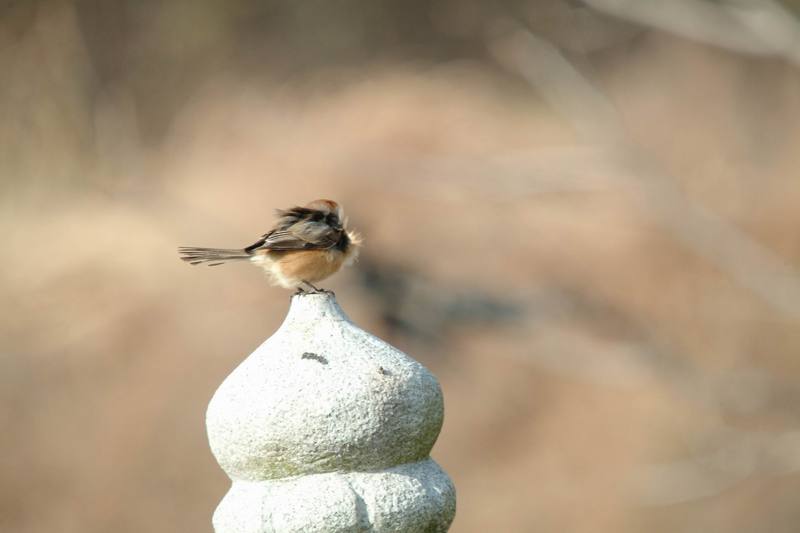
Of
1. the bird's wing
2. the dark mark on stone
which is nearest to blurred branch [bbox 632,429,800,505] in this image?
the bird's wing

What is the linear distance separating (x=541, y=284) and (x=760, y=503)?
2.33m

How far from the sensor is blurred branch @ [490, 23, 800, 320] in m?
8.68

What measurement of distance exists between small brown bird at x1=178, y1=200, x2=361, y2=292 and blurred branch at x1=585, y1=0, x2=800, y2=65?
3.55 meters

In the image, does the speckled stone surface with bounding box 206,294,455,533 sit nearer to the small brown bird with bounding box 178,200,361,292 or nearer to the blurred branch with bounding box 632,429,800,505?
the small brown bird with bounding box 178,200,361,292

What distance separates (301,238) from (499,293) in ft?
18.9

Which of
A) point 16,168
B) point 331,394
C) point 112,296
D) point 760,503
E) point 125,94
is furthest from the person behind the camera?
point 125,94

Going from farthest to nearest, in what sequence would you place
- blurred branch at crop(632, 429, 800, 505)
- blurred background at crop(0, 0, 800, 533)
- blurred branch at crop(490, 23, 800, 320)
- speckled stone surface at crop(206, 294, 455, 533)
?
blurred background at crop(0, 0, 800, 533)
blurred branch at crop(632, 429, 800, 505)
blurred branch at crop(490, 23, 800, 320)
speckled stone surface at crop(206, 294, 455, 533)

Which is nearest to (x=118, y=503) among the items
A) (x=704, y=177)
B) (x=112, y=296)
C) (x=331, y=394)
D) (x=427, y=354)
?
(x=112, y=296)

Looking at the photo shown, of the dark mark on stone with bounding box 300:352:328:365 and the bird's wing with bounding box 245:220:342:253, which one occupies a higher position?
the bird's wing with bounding box 245:220:342:253

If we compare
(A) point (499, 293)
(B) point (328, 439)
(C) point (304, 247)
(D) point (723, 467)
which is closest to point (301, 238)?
(C) point (304, 247)

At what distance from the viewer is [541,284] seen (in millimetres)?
10023

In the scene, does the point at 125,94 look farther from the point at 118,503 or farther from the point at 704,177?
the point at 704,177

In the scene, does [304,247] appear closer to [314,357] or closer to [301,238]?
[301,238]

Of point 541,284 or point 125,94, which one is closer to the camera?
point 541,284
